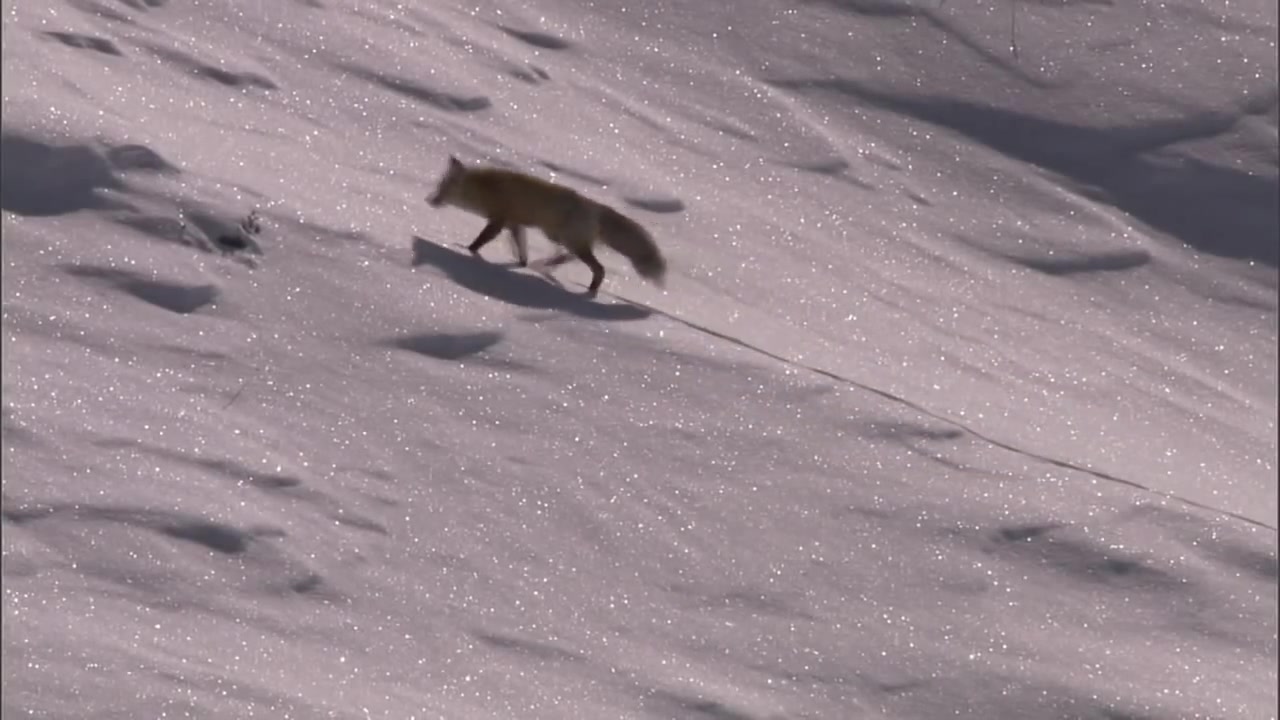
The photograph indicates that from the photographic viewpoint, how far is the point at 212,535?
13.2 ft

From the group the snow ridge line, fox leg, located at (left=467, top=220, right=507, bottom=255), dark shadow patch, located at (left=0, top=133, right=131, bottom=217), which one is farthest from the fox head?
dark shadow patch, located at (left=0, top=133, right=131, bottom=217)

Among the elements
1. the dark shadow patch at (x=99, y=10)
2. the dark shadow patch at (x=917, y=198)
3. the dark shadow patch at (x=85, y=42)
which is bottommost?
the dark shadow patch at (x=917, y=198)

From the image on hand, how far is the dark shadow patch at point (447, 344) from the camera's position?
4996mm

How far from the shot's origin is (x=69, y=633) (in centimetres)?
364

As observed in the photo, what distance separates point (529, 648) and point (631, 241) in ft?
6.61

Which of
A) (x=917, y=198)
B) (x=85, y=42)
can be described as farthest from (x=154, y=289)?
(x=917, y=198)

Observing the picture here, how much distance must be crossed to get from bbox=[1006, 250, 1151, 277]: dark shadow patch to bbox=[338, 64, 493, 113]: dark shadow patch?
2280 mm

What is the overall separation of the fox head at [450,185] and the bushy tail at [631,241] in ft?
1.66

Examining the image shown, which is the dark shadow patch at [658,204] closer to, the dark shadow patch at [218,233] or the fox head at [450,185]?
the fox head at [450,185]

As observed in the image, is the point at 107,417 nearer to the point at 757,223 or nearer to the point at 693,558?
the point at 693,558

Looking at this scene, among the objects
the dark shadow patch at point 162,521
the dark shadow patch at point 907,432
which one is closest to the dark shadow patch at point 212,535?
the dark shadow patch at point 162,521

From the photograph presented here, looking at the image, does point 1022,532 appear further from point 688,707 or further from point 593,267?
A: point 593,267

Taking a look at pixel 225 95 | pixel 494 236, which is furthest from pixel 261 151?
pixel 494 236

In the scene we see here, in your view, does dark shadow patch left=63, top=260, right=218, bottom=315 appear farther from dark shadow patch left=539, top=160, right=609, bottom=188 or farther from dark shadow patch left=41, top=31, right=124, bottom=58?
dark shadow patch left=539, top=160, right=609, bottom=188
